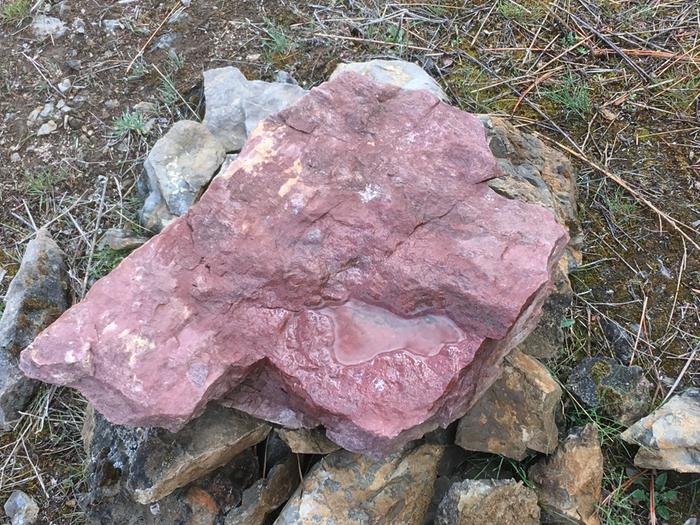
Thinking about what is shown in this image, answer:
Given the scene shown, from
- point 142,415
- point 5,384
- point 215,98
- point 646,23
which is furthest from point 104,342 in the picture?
point 646,23

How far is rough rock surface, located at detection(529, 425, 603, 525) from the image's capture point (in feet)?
7.91

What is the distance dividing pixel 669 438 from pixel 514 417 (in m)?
0.58

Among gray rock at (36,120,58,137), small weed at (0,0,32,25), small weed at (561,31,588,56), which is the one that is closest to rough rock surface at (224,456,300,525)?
gray rock at (36,120,58,137)

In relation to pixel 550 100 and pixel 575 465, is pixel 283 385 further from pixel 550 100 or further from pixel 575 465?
pixel 550 100

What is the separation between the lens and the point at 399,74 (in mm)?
3125

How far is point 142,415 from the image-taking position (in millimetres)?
1886

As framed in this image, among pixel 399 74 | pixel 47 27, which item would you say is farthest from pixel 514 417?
pixel 47 27

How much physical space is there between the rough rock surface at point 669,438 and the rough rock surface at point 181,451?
1.37 m

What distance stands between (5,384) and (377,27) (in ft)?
8.04

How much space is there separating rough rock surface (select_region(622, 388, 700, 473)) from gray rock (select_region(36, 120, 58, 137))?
2.91 m

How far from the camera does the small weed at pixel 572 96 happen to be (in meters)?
3.35

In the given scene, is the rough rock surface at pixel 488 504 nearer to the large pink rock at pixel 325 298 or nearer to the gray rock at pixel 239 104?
the large pink rock at pixel 325 298

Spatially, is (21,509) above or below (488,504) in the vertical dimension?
below

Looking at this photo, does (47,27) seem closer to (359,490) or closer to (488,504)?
(359,490)
